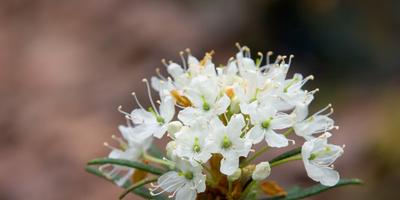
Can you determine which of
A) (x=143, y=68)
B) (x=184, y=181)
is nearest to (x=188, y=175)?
(x=184, y=181)

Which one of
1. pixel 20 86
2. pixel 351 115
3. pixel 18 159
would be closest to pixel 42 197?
pixel 18 159

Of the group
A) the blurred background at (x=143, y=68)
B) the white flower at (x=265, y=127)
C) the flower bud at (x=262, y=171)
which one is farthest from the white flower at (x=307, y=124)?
the blurred background at (x=143, y=68)

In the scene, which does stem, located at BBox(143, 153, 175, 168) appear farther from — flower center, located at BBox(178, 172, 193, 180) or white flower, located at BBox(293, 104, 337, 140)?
white flower, located at BBox(293, 104, 337, 140)

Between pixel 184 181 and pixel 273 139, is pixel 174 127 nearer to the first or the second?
pixel 184 181

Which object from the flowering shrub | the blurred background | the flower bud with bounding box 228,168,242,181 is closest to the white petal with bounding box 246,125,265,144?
the flowering shrub

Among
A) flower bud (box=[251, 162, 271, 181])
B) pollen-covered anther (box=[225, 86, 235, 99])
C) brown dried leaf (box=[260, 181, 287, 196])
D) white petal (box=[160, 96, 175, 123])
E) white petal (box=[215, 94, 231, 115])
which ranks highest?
white petal (box=[160, 96, 175, 123])

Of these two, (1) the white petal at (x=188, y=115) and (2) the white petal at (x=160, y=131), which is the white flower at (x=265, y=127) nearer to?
(1) the white petal at (x=188, y=115)

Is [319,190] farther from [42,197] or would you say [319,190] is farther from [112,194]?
[42,197]
